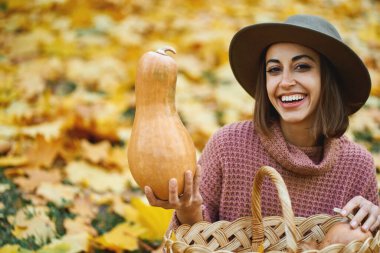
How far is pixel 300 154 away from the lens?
1.82 meters

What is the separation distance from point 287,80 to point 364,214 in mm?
504

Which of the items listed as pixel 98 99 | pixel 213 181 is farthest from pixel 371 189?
pixel 98 99

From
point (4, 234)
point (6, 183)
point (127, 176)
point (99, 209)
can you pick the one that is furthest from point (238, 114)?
point (4, 234)

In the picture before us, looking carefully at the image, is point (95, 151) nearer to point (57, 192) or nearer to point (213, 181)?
point (57, 192)

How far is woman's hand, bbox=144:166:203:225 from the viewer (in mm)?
1456

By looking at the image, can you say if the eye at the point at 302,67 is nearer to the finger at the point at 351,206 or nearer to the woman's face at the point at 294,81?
the woman's face at the point at 294,81

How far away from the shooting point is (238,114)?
345 cm

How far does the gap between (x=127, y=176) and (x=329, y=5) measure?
3957 mm

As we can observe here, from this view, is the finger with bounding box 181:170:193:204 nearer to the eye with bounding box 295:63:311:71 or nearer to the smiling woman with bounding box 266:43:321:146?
the smiling woman with bounding box 266:43:321:146

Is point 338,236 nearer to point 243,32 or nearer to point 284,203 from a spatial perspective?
point 284,203

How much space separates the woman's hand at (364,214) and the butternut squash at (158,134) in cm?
50

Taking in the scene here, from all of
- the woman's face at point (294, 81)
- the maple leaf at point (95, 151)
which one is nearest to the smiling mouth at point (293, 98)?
the woman's face at point (294, 81)

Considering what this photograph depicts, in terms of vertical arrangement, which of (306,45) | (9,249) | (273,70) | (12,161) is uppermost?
(306,45)

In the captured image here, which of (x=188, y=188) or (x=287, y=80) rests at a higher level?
(x=287, y=80)
